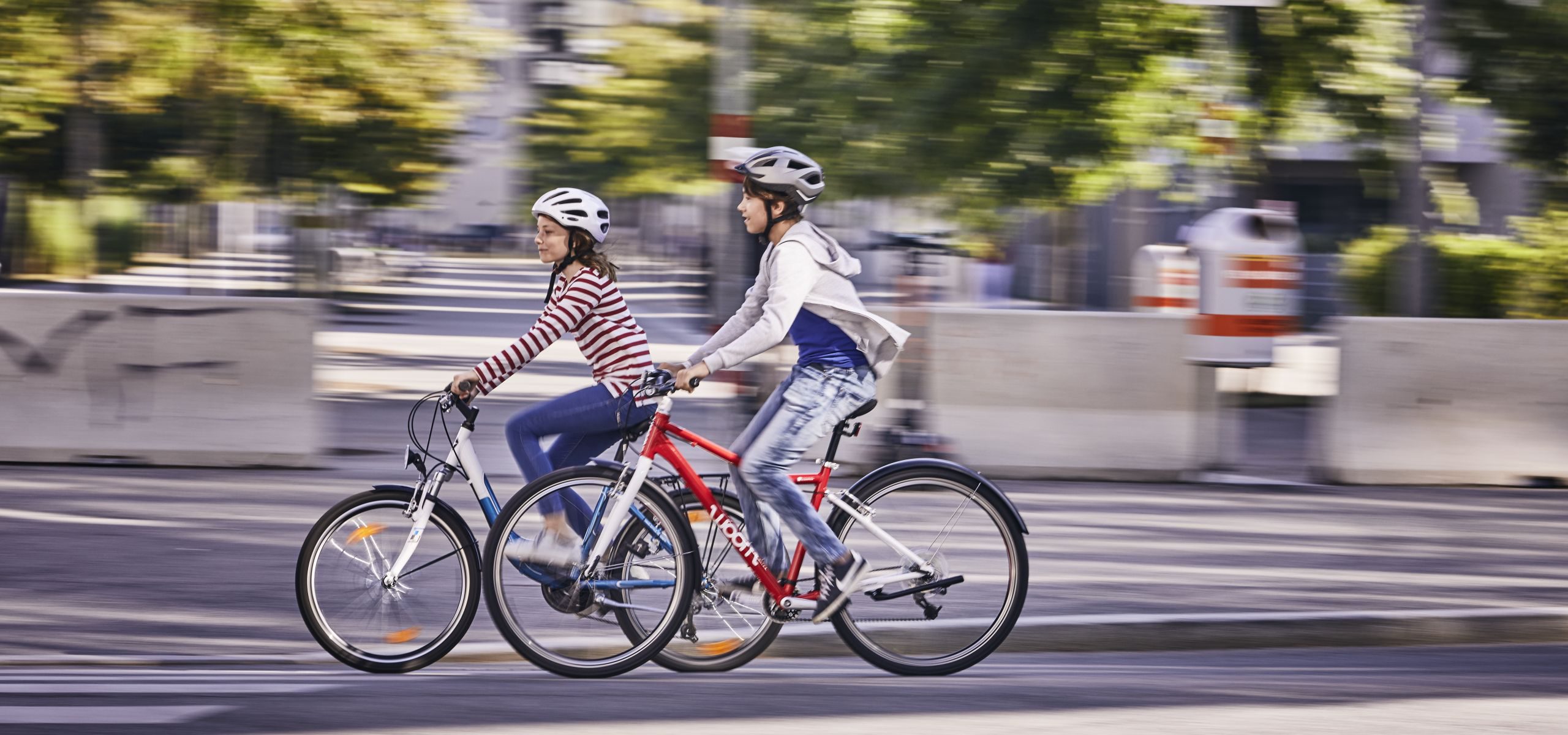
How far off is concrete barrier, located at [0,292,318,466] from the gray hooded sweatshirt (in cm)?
553

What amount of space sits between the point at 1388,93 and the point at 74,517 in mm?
11412

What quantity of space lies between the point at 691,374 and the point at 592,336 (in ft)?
1.67

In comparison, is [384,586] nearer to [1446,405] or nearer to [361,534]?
[361,534]

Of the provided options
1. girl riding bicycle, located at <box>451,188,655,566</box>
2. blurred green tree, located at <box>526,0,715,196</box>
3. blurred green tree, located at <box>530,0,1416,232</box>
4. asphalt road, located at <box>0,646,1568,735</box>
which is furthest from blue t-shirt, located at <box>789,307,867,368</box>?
blurred green tree, located at <box>526,0,715,196</box>

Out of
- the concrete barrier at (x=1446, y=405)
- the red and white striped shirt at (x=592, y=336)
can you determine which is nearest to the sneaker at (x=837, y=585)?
the red and white striped shirt at (x=592, y=336)

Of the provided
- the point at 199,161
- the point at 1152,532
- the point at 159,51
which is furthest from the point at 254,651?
the point at 199,161

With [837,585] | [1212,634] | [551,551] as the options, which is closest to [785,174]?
[837,585]

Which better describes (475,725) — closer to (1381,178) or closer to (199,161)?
(1381,178)

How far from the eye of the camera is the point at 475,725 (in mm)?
4961

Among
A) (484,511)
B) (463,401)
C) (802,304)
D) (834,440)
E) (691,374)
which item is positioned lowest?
(484,511)

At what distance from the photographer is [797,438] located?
17.9ft

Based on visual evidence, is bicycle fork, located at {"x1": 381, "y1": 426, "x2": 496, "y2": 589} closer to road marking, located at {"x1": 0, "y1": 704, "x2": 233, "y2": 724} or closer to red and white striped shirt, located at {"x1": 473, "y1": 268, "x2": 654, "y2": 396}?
red and white striped shirt, located at {"x1": 473, "y1": 268, "x2": 654, "y2": 396}

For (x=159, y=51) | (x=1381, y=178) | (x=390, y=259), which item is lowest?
(x=390, y=259)

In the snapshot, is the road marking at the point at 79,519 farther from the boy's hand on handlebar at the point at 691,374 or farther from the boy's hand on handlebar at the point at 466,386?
the boy's hand on handlebar at the point at 691,374
